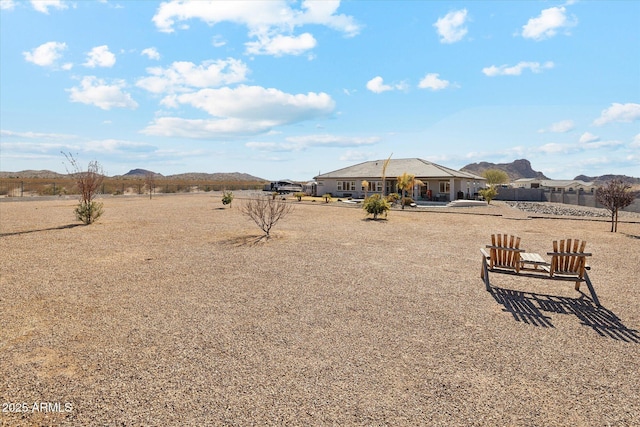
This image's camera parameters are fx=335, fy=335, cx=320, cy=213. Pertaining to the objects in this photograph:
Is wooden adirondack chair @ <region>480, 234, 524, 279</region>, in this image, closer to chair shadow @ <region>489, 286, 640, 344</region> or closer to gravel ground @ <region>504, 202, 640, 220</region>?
chair shadow @ <region>489, 286, 640, 344</region>

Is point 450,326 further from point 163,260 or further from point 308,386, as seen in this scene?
point 163,260

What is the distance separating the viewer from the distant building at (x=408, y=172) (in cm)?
3781

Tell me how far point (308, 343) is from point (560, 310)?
517cm

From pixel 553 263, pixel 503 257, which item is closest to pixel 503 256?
pixel 503 257

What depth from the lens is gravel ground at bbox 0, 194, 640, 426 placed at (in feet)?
12.2

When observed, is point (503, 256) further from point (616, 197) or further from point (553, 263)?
point (616, 197)

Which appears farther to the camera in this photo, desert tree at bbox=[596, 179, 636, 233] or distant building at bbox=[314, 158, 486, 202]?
distant building at bbox=[314, 158, 486, 202]

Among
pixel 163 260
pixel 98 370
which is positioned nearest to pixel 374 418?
pixel 98 370

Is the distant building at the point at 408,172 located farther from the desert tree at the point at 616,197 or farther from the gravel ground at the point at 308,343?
the gravel ground at the point at 308,343

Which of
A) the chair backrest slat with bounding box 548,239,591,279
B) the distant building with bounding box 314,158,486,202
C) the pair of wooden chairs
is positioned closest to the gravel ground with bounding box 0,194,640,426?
the pair of wooden chairs

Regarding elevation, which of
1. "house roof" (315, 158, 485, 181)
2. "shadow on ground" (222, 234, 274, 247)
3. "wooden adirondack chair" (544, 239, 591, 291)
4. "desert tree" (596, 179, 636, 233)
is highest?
"house roof" (315, 158, 485, 181)

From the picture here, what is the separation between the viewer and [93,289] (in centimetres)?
762

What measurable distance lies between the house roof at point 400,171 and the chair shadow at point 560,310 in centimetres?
3092

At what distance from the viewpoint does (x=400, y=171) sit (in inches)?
1644
